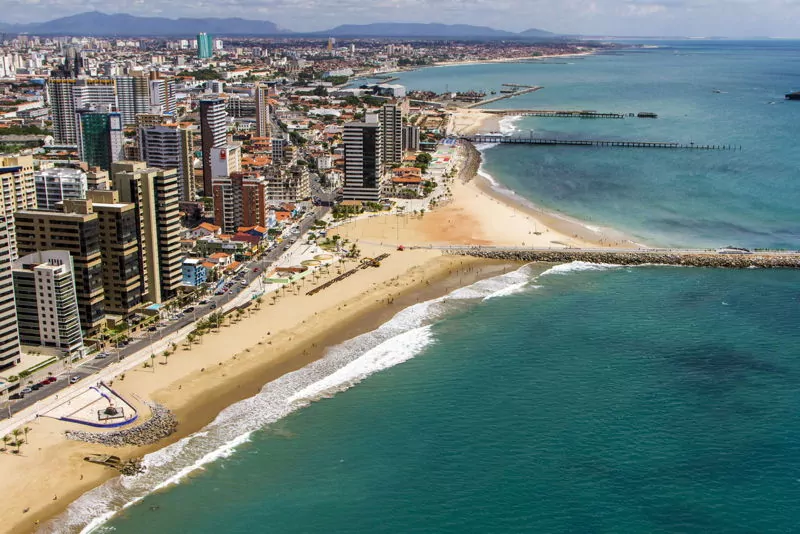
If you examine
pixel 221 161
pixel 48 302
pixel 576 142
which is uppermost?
pixel 221 161

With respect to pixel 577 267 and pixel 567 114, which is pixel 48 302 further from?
pixel 567 114

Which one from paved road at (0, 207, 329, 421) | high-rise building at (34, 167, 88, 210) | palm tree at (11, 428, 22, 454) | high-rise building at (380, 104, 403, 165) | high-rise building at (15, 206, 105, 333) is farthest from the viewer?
high-rise building at (380, 104, 403, 165)

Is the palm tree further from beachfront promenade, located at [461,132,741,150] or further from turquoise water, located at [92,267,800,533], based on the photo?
beachfront promenade, located at [461,132,741,150]

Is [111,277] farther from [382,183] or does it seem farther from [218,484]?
[382,183]

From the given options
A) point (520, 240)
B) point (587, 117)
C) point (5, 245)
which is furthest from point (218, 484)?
point (587, 117)


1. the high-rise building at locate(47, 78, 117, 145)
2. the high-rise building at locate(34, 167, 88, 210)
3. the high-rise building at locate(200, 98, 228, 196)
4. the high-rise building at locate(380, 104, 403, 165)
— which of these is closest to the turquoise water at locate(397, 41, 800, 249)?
the high-rise building at locate(380, 104, 403, 165)

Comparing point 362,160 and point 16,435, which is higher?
point 362,160

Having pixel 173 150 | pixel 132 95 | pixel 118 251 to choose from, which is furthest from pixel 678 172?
pixel 132 95
